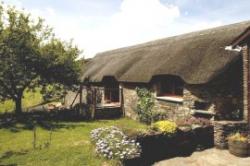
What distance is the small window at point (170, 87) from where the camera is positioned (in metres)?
16.9

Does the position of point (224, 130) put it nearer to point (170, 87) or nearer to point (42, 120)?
point (170, 87)

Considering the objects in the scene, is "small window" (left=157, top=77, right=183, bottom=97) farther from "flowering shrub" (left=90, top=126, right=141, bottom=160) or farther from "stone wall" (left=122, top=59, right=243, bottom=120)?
"flowering shrub" (left=90, top=126, right=141, bottom=160)

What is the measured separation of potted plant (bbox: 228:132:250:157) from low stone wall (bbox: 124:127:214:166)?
1183 mm

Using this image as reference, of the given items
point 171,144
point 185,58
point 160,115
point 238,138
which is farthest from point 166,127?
point 185,58

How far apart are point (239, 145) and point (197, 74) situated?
4.24 m

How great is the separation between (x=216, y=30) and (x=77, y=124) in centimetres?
1041

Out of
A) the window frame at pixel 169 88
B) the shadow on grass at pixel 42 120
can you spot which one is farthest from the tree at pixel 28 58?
the window frame at pixel 169 88

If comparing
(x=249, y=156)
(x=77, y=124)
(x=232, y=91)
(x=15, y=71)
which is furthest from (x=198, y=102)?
(x=15, y=71)

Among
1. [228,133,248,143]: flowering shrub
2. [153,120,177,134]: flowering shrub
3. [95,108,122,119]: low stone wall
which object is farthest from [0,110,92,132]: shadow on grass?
[228,133,248,143]: flowering shrub

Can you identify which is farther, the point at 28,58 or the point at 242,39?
the point at 28,58

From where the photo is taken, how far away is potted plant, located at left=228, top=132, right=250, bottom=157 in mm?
11180

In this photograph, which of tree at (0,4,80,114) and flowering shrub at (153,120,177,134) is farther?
tree at (0,4,80,114)

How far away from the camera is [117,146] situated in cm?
1052

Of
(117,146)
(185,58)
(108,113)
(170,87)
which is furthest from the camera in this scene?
(108,113)
